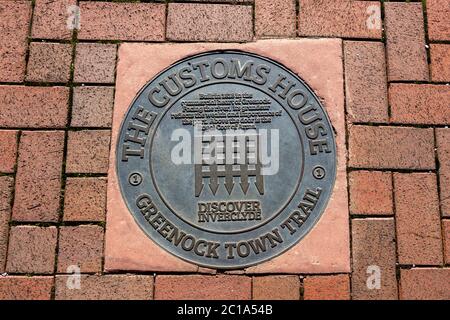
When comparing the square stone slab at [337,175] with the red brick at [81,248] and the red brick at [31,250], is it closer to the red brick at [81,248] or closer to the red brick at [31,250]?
the red brick at [81,248]

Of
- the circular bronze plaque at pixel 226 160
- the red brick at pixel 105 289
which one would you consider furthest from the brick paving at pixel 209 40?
the circular bronze plaque at pixel 226 160

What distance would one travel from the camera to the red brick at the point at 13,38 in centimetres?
284

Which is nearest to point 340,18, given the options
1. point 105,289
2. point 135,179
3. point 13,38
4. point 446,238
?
point 446,238

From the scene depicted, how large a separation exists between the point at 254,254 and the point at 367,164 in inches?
33.2

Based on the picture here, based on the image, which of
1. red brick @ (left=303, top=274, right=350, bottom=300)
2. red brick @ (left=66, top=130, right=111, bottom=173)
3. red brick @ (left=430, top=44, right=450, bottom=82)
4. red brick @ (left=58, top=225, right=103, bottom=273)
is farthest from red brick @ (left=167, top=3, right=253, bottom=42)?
red brick @ (left=303, top=274, right=350, bottom=300)

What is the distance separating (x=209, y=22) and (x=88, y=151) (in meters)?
1.09

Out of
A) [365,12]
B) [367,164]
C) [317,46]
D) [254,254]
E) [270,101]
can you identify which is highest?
[365,12]

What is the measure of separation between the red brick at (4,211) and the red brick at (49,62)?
0.64 m

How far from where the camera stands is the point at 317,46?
289 centimetres

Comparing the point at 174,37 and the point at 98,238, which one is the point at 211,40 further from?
the point at 98,238

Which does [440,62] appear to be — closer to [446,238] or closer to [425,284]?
[446,238]

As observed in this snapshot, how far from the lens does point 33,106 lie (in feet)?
9.15

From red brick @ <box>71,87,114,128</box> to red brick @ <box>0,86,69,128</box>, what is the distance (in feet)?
0.21

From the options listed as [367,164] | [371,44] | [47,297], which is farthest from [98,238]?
[371,44]
